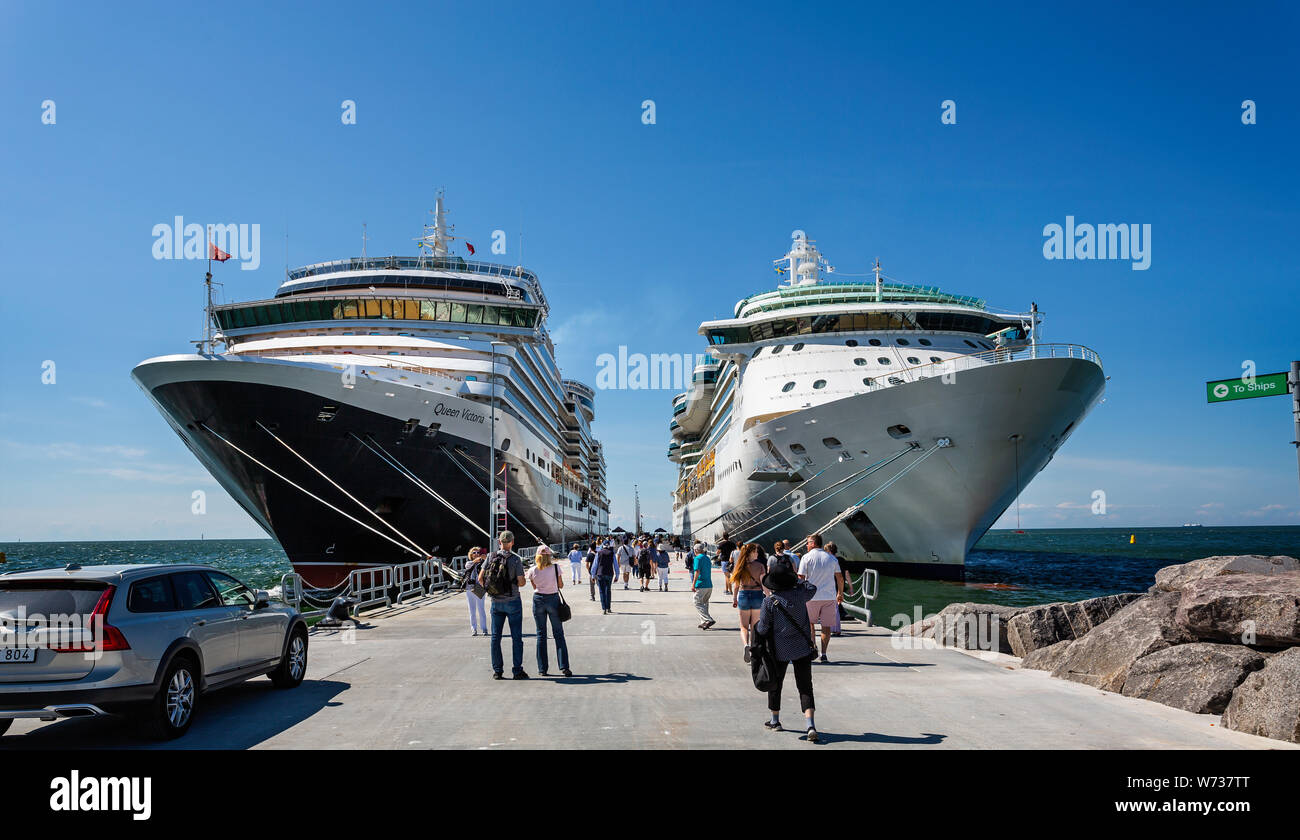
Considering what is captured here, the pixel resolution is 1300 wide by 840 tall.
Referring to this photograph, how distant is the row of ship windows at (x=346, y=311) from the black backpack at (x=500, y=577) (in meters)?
25.7

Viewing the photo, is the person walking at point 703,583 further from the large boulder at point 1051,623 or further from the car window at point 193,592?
the car window at point 193,592

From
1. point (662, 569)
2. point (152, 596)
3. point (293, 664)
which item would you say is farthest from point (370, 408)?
point (152, 596)

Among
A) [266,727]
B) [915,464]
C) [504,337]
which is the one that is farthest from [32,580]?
[504,337]

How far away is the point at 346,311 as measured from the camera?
31500 millimetres

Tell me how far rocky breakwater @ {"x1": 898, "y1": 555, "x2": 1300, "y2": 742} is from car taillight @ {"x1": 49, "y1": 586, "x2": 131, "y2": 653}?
8.29 metres

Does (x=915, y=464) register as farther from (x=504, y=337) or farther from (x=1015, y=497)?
(x=504, y=337)

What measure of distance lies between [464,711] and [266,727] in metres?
1.56

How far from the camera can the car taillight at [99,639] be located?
18.0 feet

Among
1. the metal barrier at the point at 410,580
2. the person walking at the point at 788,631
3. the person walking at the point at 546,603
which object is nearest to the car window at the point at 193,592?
the person walking at the point at 546,603

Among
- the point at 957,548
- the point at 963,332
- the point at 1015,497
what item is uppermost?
the point at 963,332

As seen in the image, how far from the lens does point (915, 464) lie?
924 inches

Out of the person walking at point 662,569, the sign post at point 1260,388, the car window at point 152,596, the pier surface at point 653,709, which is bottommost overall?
the person walking at point 662,569

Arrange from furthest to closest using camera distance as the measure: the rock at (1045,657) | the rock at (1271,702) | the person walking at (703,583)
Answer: the person walking at (703,583), the rock at (1045,657), the rock at (1271,702)

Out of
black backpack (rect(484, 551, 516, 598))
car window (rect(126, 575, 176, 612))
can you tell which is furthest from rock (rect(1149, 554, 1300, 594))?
car window (rect(126, 575, 176, 612))
